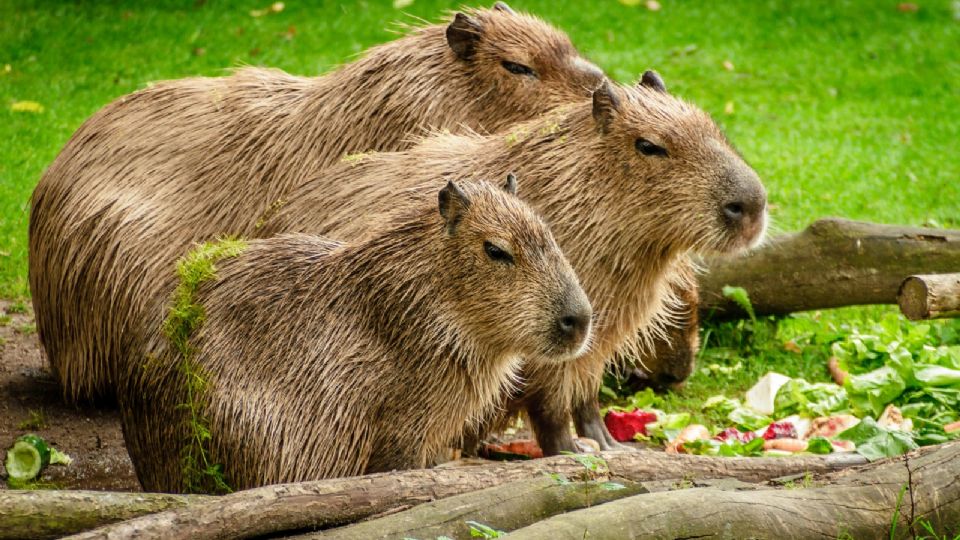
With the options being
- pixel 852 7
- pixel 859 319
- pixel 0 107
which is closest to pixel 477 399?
pixel 859 319

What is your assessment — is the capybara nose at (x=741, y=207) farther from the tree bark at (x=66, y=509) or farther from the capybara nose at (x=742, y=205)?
the tree bark at (x=66, y=509)

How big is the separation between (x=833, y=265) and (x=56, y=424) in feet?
13.2

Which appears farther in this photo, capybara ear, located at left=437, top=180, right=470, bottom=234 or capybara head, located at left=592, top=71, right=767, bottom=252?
capybara head, located at left=592, top=71, right=767, bottom=252

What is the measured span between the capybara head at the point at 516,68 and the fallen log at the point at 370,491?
206 centimetres

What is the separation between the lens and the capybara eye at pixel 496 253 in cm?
423

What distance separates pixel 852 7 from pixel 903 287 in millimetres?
10610

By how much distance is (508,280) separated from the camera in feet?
13.9

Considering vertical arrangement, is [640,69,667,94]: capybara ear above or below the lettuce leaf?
above

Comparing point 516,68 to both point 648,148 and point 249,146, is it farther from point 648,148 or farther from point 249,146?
point 249,146

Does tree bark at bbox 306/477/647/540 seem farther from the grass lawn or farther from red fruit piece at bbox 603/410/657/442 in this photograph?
the grass lawn

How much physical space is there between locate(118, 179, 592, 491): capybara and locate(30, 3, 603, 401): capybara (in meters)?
1.24

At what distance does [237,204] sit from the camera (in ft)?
18.9

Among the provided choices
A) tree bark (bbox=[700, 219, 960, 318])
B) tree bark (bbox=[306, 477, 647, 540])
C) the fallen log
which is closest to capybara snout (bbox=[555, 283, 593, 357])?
the fallen log

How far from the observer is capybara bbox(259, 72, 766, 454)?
478 cm
